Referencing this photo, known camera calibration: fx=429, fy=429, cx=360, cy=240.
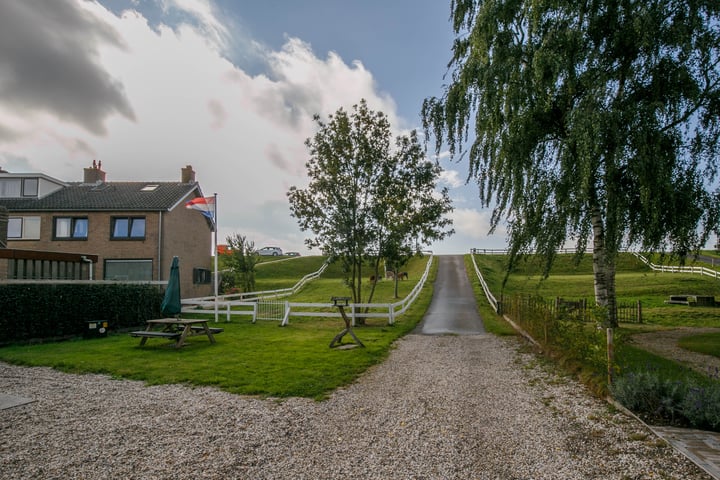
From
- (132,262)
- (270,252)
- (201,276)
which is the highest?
(270,252)

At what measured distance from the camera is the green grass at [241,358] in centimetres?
805

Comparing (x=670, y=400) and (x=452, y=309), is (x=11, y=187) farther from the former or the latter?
(x=670, y=400)

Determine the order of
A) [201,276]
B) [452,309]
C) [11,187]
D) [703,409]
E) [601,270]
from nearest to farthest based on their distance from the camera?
[703,409] → [601,270] → [452,309] → [11,187] → [201,276]

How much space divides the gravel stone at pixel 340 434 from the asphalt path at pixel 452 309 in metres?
7.88

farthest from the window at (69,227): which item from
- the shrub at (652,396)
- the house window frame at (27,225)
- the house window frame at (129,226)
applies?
the shrub at (652,396)

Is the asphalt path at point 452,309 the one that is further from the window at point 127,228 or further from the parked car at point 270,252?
the parked car at point 270,252

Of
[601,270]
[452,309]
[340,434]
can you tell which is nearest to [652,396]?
[340,434]

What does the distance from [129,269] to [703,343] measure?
87.4 ft

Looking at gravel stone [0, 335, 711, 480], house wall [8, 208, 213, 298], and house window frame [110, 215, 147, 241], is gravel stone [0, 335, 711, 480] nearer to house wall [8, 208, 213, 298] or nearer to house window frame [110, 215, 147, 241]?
house wall [8, 208, 213, 298]

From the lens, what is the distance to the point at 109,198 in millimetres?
26562

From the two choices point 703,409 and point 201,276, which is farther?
point 201,276

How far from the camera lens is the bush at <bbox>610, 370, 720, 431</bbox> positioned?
546 cm

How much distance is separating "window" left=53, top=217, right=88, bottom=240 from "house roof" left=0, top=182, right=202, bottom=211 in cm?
68

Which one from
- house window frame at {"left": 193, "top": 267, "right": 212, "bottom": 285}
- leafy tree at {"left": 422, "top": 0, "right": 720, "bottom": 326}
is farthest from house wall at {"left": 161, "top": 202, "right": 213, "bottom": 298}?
leafy tree at {"left": 422, "top": 0, "right": 720, "bottom": 326}
